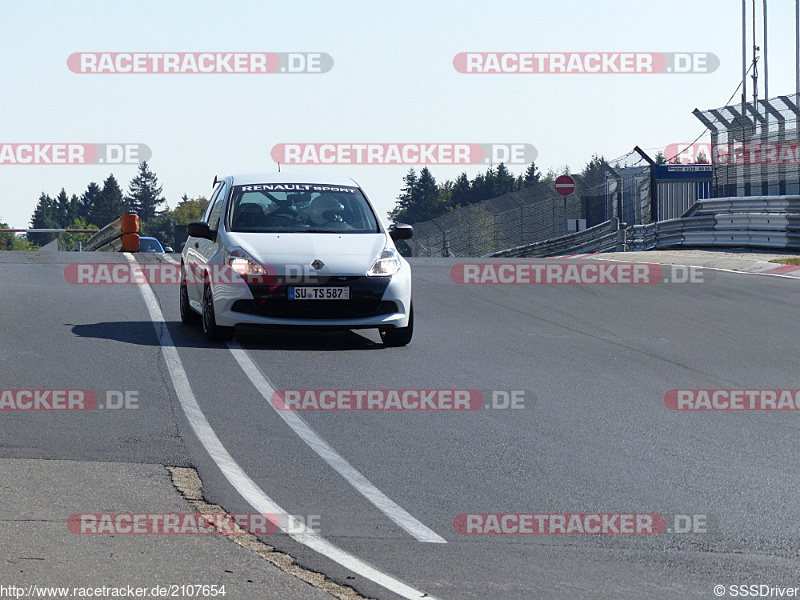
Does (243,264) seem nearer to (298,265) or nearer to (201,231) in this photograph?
(298,265)

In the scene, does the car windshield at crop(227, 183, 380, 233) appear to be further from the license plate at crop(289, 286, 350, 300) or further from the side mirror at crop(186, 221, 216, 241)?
the license plate at crop(289, 286, 350, 300)

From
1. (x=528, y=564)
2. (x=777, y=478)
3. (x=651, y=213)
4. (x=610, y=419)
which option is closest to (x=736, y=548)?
(x=528, y=564)

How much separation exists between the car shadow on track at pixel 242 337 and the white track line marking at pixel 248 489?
2.10 feet

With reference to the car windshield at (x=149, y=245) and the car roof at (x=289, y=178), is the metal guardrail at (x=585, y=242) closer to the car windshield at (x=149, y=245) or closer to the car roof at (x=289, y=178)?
the car windshield at (x=149, y=245)

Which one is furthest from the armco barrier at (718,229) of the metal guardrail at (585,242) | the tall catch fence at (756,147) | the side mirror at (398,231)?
the side mirror at (398,231)

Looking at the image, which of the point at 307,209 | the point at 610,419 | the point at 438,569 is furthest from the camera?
the point at 307,209

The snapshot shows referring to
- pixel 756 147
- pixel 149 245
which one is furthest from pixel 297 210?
pixel 149 245

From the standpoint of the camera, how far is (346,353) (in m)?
10.6

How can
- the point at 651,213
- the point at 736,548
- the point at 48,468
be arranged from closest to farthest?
the point at 736,548, the point at 48,468, the point at 651,213

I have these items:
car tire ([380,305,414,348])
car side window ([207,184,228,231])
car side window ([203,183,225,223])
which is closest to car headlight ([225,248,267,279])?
car side window ([207,184,228,231])

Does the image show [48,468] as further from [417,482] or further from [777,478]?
[777,478]

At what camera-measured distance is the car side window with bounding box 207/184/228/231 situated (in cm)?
1179

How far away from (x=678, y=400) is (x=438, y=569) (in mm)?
4397

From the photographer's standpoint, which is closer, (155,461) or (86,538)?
(86,538)
